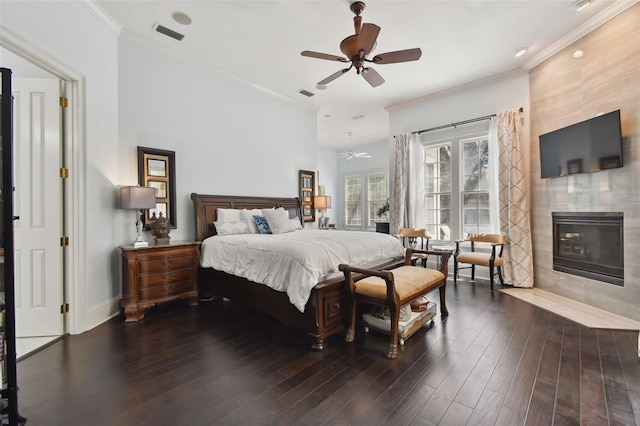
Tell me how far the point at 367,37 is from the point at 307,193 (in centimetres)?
367

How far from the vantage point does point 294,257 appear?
2.55 meters

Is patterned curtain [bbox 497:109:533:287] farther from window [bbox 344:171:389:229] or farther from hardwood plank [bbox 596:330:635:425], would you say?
window [bbox 344:171:389:229]

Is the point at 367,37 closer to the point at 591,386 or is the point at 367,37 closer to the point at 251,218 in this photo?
the point at 251,218

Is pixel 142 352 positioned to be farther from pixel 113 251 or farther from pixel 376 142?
pixel 376 142

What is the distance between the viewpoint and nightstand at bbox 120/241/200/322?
10.0ft

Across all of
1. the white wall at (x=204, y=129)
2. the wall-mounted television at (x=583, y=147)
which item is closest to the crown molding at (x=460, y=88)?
the wall-mounted television at (x=583, y=147)

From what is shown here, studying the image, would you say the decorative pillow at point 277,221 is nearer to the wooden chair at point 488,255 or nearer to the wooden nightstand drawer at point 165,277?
the wooden nightstand drawer at point 165,277

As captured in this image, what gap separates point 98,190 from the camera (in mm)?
3031

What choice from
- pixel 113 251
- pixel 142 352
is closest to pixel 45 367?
pixel 142 352

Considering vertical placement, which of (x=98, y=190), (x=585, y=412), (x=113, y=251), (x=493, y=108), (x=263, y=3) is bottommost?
(x=585, y=412)

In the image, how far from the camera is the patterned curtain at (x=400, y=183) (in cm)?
569

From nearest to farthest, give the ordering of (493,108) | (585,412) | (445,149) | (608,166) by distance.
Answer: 1. (585,412)
2. (608,166)
3. (493,108)
4. (445,149)

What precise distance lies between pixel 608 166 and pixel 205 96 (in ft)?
17.5

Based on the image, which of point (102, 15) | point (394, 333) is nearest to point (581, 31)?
point (394, 333)
